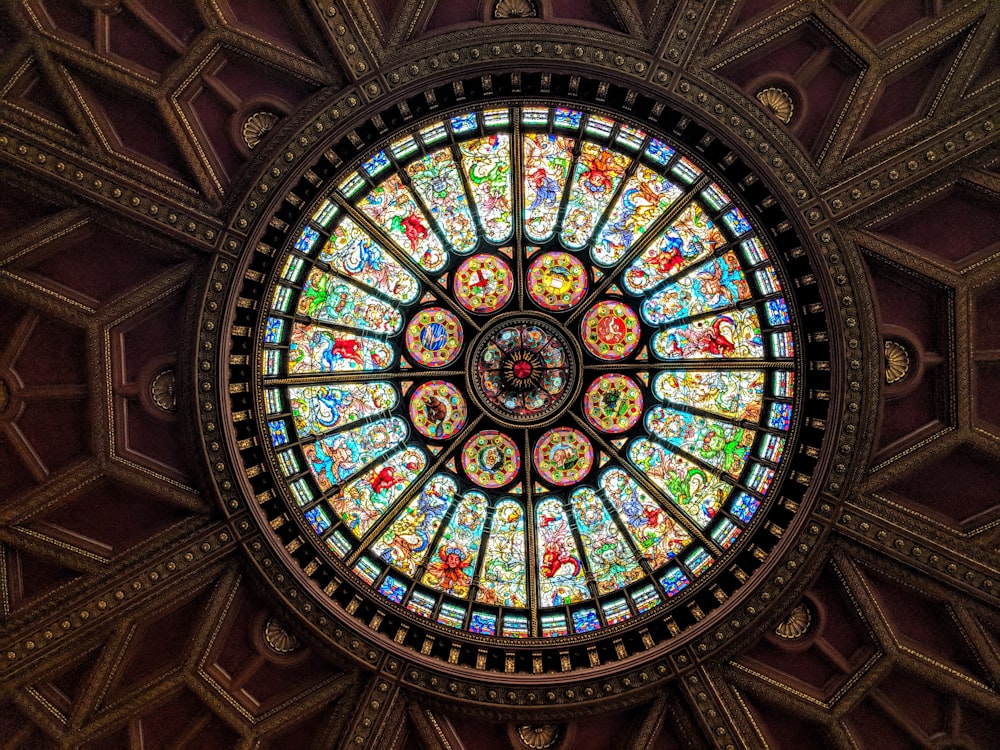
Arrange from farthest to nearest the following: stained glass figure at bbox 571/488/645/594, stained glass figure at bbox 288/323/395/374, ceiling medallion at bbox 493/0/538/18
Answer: stained glass figure at bbox 571/488/645/594
stained glass figure at bbox 288/323/395/374
ceiling medallion at bbox 493/0/538/18

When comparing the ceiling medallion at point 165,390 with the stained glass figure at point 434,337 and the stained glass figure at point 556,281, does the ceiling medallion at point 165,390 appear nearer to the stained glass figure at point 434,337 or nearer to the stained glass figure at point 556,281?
the stained glass figure at point 434,337

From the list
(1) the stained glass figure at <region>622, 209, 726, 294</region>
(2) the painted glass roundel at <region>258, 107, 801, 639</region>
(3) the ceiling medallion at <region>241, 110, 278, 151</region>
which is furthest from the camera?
(1) the stained glass figure at <region>622, 209, 726, 294</region>

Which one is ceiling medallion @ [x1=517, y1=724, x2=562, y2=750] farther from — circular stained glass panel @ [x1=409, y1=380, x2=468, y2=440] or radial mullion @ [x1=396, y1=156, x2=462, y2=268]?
radial mullion @ [x1=396, y1=156, x2=462, y2=268]

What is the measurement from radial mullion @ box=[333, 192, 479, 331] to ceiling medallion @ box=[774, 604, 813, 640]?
7.49 meters

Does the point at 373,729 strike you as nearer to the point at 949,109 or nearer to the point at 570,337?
the point at 570,337

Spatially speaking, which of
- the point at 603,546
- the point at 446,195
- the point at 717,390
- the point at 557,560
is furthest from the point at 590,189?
the point at 557,560

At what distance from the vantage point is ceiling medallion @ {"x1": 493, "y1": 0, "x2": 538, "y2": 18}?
40.1 ft

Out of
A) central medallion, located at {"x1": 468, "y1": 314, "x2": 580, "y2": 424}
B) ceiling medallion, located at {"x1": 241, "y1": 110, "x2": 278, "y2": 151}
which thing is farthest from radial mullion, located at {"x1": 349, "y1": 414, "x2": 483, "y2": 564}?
ceiling medallion, located at {"x1": 241, "y1": 110, "x2": 278, "y2": 151}

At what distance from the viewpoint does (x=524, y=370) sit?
14.8 metres

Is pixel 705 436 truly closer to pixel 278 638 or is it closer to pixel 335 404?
pixel 335 404

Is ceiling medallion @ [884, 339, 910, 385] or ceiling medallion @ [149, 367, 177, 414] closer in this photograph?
ceiling medallion @ [149, 367, 177, 414]

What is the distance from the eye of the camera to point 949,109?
38.9ft

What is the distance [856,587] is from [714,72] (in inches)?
341

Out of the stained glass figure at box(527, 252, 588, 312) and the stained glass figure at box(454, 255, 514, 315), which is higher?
the stained glass figure at box(527, 252, 588, 312)
